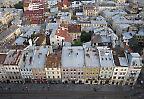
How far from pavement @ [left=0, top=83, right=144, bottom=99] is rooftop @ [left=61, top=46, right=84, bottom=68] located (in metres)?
9.81

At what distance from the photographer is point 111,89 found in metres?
90.8

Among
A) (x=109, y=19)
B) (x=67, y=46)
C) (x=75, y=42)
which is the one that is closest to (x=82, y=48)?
(x=67, y=46)

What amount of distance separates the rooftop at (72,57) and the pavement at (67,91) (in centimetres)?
981

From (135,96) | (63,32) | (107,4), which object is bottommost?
(135,96)

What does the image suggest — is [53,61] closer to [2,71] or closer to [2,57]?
[2,71]

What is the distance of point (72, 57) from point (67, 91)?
15.4m

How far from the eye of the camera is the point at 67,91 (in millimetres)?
90188

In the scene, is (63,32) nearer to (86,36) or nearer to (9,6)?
(86,36)

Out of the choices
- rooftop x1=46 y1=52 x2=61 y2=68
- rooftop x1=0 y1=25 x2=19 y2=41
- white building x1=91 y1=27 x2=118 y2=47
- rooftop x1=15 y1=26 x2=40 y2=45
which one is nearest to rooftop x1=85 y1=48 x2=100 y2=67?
white building x1=91 y1=27 x2=118 y2=47


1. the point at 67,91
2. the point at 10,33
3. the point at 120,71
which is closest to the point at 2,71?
the point at 67,91

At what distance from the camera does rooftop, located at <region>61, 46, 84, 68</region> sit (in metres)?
90.6

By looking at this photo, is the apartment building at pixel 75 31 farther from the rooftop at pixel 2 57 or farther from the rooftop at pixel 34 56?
the rooftop at pixel 2 57

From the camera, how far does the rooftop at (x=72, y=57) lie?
90562mm

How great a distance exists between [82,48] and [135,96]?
32.5 m
